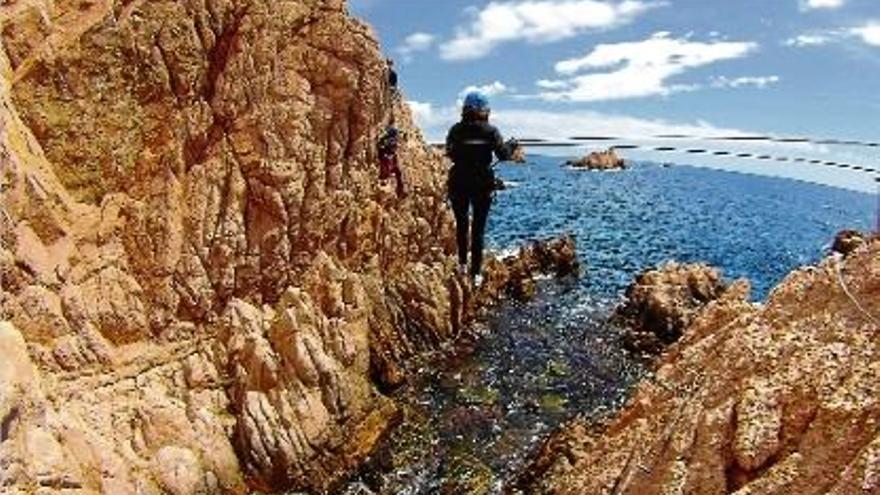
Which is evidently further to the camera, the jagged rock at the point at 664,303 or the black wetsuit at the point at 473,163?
the jagged rock at the point at 664,303

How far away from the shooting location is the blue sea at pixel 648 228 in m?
60.1

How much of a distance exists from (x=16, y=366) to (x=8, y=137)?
901cm

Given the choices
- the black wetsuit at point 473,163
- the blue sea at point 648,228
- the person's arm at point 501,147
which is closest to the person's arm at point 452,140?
the black wetsuit at point 473,163

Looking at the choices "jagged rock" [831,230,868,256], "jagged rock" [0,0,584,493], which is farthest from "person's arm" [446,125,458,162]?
"jagged rock" [831,230,868,256]

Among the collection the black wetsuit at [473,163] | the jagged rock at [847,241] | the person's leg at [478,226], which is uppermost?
the black wetsuit at [473,163]

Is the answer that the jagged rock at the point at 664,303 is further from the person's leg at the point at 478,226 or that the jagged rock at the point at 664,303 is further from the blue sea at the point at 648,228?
the person's leg at the point at 478,226

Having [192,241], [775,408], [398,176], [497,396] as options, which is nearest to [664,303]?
[497,396]

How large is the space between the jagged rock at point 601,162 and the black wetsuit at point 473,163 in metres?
167

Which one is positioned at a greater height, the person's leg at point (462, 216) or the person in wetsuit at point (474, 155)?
the person in wetsuit at point (474, 155)

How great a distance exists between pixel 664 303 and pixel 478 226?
22.1 m

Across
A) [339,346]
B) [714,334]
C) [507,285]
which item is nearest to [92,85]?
[339,346]

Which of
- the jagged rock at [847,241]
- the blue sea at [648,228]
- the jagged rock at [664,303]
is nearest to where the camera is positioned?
the jagged rock at [664,303]

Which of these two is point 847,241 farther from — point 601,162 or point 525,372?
point 601,162

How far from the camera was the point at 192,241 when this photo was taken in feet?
82.8
